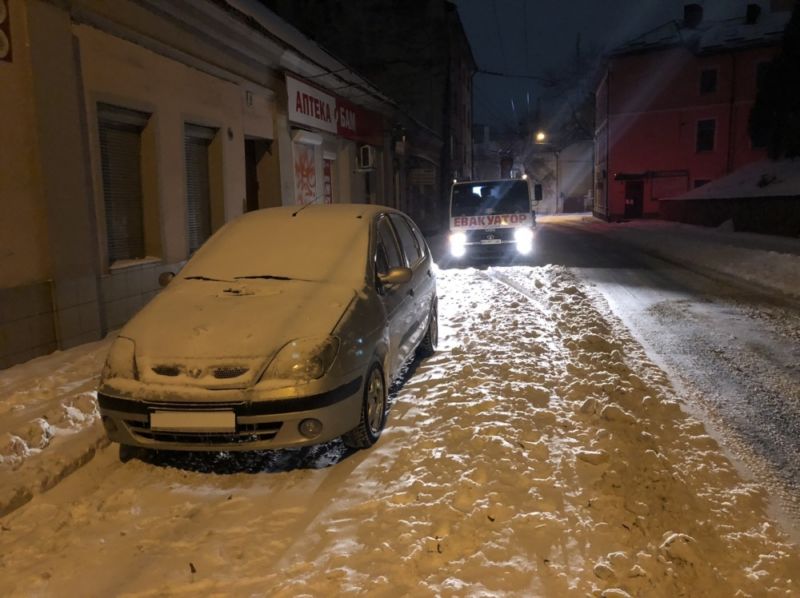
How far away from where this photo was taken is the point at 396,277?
4922mm

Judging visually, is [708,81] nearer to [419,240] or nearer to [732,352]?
[732,352]

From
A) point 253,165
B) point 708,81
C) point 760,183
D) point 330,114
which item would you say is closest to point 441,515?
point 253,165

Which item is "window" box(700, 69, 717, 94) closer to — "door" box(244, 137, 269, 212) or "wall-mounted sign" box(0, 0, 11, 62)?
"door" box(244, 137, 269, 212)

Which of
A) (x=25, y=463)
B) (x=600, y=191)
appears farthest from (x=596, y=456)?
(x=600, y=191)

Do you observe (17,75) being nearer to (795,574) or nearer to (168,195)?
(168,195)

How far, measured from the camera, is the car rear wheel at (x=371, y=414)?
4.23 m

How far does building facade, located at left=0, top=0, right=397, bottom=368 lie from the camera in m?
6.31

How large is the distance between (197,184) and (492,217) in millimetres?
7624

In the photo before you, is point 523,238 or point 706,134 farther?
point 706,134

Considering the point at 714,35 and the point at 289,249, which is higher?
the point at 714,35

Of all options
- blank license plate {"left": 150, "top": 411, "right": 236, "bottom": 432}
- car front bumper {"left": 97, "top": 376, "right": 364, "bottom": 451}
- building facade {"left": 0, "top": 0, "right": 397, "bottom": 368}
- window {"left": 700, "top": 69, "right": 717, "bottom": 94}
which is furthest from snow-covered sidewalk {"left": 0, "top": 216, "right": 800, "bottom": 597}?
window {"left": 700, "top": 69, "right": 717, "bottom": 94}

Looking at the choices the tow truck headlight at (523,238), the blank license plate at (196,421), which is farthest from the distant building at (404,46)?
the blank license plate at (196,421)

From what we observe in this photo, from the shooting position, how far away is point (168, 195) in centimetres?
924

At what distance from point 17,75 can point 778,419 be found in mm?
7598
